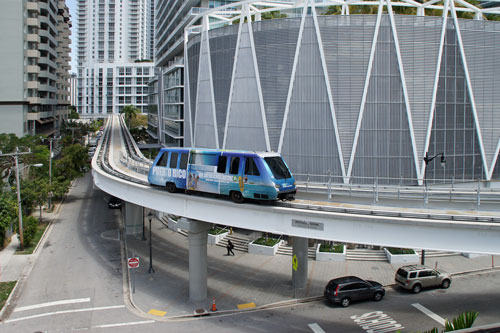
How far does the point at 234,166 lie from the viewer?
23531 millimetres

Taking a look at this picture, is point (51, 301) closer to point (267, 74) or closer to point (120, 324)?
point (120, 324)

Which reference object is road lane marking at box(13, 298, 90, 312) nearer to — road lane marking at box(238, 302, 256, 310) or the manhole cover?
the manhole cover

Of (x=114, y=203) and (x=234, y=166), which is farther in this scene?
(x=114, y=203)

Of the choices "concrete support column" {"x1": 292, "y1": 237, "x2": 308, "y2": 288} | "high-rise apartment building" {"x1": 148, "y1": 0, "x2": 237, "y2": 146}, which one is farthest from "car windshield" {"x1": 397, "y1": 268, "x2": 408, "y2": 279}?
"high-rise apartment building" {"x1": 148, "y1": 0, "x2": 237, "y2": 146}

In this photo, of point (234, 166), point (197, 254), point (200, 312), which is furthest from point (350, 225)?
point (197, 254)

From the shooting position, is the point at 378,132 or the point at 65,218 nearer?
the point at 378,132

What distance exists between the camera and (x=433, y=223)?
1800cm

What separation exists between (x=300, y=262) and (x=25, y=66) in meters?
62.2

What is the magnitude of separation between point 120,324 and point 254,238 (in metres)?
17.7

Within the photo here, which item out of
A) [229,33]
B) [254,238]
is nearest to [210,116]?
[229,33]

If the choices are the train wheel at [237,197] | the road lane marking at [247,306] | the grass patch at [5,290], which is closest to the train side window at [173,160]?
the train wheel at [237,197]

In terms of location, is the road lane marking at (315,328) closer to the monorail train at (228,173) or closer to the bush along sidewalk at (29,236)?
the monorail train at (228,173)

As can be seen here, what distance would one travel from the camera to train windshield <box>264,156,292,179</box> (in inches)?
883

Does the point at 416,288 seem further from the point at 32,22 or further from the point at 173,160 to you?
the point at 32,22
